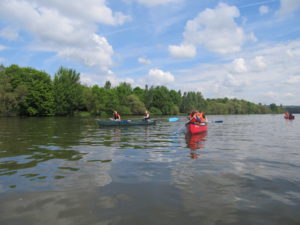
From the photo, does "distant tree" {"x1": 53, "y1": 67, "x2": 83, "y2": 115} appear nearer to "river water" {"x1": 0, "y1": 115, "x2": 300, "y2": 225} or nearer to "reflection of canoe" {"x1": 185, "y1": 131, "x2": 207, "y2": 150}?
"reflection of canoe" {"x1": 185, "y1": 131, "x2": 207, "y2": 150}

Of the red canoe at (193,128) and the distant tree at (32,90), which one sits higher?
the distant tree at (32,90)

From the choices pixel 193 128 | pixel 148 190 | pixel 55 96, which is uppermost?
pixel 55 96

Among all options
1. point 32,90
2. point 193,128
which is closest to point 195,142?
point 193,128

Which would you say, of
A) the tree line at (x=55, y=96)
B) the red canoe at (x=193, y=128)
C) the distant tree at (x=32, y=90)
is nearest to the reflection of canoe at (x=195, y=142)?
the red canoe at (x=193, y=128)

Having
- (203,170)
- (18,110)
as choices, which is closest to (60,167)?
(203,170)

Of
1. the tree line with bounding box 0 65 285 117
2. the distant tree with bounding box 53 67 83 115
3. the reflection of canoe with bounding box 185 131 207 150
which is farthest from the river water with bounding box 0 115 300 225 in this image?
the distant tree with bounding box 53 67 83 115

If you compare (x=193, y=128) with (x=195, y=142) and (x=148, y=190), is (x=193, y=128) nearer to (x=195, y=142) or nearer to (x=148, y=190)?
(x=195, y=142)

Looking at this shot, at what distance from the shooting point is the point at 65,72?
63531 mm

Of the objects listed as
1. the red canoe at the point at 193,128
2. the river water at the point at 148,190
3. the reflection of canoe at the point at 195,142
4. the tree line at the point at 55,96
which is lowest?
the river water at the point at 148,190

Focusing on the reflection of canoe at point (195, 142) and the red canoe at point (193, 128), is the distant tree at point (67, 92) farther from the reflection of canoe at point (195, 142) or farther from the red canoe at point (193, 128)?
the reflection of canoe at point (195, 142)

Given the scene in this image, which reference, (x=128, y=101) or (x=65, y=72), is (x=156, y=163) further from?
(x=128, y=101)

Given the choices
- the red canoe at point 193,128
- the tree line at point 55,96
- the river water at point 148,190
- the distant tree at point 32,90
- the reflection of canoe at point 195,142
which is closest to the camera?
the river water at point 148,190

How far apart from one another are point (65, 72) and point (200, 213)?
65.5 metres

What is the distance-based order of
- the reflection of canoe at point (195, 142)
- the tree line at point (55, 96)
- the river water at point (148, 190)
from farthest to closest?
1. the tree line at point (55, 96)
2. the reflection of canoe at point (195, 142)
3. the river water at point (148, 190)
